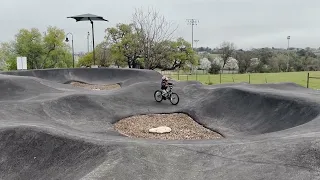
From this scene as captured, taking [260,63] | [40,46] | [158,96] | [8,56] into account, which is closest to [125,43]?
[40,46]

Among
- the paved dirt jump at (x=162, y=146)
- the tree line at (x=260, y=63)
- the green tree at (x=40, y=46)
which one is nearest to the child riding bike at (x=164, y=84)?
the paved dirt jump at (x=162, y=146)

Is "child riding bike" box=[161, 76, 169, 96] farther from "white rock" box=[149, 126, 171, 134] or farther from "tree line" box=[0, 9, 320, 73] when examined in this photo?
"tree line" box=[0, 9, 320, 73]

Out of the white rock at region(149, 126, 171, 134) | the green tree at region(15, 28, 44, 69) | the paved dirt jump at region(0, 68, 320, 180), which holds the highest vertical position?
the green tree at region(15, 28, 44, 69)

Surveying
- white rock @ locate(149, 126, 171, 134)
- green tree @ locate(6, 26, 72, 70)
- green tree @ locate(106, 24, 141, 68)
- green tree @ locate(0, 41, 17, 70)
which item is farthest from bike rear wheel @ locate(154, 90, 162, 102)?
green tree @ locate(0, 41, 17, 70)

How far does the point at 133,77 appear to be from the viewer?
27344mm

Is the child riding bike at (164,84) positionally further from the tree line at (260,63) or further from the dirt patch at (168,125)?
the tree line at (260,63)

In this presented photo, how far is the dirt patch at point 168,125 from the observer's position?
1188cm

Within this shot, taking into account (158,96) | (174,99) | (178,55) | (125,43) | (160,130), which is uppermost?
(125,43)

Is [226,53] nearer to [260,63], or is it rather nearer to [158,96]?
[260,63]

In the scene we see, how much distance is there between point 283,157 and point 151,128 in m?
7.65

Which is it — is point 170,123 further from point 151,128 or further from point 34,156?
point 34,156

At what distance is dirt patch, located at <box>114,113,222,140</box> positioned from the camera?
1188 cm

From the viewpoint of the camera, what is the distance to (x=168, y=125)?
1343cm

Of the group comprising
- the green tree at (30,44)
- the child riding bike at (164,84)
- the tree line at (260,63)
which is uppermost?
the green tree at (30,44)
